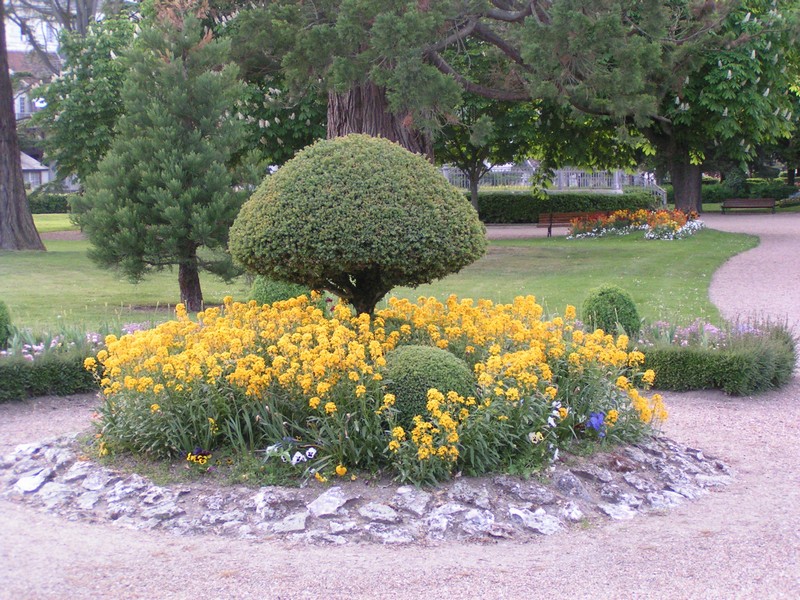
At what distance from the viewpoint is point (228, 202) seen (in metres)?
11.6

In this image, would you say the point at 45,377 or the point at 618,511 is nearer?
the point at 618,511

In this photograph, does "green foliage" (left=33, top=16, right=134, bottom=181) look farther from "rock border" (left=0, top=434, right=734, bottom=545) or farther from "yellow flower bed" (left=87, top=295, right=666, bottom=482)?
"rock border" (left=0, top=434, right=734, bottom=545)

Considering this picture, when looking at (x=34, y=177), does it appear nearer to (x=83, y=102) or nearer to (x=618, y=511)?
(x=83, y=102)

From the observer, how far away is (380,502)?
4898mm

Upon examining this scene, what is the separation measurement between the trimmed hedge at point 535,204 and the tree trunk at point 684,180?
5.15 metres

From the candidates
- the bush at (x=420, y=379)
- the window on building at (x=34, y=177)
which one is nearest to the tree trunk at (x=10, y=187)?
the bush at (x=420, y=379)

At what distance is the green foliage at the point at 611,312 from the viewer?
878 centimetres

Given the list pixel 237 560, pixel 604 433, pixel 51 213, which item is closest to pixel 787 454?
pixel 604 433

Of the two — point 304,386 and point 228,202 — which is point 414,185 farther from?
point 228,202

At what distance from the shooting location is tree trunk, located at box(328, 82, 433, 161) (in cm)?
1641

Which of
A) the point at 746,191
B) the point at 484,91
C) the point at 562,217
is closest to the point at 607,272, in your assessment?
the point at 484,91

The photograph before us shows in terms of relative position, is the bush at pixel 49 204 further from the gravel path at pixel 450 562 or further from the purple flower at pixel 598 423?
the purple flower at pixel 598 423

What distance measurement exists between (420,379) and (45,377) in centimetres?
399

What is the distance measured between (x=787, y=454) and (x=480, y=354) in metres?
2.24
